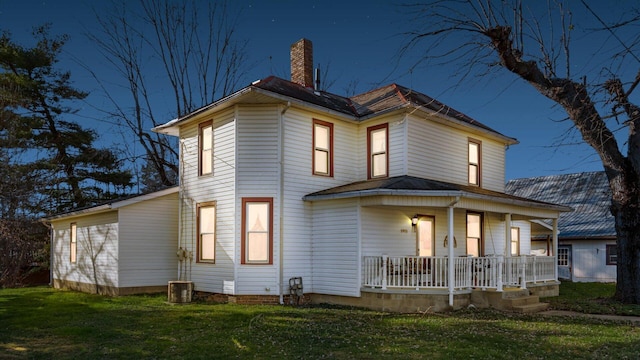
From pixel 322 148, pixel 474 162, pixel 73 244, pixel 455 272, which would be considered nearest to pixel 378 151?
pixel 322 148

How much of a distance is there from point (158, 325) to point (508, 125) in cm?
1345

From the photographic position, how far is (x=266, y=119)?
47.1 ft

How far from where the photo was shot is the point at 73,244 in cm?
1912

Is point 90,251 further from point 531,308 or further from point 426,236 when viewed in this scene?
point 531,308

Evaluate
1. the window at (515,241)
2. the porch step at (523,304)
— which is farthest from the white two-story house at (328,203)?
the window at (515,241)

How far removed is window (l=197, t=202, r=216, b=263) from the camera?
15039mm

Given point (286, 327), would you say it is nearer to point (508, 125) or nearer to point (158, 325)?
point (158, 325)

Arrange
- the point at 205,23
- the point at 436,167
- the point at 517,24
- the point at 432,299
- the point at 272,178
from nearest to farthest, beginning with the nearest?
the point at 517,24 → the point at 432,299 → the point at 272,178 → the point at 436,167 → the point at 205,23

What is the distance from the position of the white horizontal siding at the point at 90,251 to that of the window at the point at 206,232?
2.66 m

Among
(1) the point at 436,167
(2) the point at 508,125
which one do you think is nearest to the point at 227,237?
(1) the point at 436,167

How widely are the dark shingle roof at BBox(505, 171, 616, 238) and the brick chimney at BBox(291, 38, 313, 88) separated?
51.6ft

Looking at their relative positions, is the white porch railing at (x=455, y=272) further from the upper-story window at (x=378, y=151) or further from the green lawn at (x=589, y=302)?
the upper-story window at (x=378, y=151)

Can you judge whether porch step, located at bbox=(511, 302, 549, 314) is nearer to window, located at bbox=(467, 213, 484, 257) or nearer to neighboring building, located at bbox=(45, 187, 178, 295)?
window, located at bbox=(467, 213, 484, 257)

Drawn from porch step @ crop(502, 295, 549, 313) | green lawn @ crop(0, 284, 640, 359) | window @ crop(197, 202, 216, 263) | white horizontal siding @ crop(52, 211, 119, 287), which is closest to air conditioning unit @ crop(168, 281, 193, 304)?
green lawn @ crop(0, 284, 640, 359)
